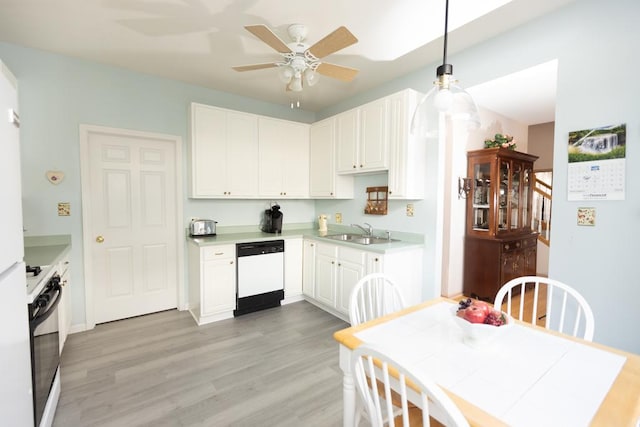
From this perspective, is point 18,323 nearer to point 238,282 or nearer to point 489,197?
point 238,282

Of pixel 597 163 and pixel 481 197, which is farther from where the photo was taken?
pixel 481 197

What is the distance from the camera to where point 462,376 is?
97cm

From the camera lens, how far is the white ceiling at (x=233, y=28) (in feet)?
6.57

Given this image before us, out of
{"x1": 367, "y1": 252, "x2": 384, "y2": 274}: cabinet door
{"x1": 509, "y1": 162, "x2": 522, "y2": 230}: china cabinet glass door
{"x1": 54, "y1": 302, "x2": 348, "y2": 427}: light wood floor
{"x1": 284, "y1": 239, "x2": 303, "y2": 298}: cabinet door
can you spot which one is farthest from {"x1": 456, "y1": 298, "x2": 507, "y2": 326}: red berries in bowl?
{"x1": 509, "y1": 162, "x2": 522, "y2": 230}: china cabinet glass door

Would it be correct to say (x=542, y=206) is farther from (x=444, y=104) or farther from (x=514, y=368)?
(x=514, y=368)

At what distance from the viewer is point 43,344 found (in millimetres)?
1556

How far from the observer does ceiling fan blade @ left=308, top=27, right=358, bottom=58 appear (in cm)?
172

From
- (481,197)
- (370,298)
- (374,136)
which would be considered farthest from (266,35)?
(481,197)

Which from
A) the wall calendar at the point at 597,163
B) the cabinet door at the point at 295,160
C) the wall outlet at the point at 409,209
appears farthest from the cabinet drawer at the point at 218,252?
the wall calendar at the point at 597,163

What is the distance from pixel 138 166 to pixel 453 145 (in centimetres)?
369

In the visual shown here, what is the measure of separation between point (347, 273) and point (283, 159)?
5.62 feet

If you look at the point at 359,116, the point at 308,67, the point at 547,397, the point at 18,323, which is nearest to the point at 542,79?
the point at 359,116

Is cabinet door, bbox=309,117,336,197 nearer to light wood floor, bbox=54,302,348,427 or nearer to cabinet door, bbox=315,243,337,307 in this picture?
cabinet door, bbox=315,243,337,307

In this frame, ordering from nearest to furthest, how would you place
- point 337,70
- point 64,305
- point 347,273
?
1. point 337,70
2. point 64,305
3. point 347,273
